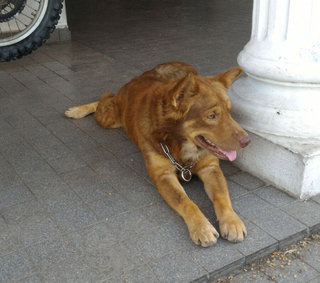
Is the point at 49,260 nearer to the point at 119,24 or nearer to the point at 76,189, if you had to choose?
the point at 76,189

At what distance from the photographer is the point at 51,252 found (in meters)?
2.99

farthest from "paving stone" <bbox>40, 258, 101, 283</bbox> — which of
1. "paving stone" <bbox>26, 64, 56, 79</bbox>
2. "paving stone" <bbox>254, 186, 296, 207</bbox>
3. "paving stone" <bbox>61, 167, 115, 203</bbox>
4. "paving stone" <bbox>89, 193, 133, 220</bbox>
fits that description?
"paving stone" <bbox>26, 64, 56, 79</bbox>

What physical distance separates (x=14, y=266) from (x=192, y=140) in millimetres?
1504

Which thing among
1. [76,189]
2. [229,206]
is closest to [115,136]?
[76,189]

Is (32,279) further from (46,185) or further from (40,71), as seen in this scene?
(40,71)

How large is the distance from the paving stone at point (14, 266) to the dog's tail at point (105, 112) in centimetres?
209

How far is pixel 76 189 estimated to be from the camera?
373cm

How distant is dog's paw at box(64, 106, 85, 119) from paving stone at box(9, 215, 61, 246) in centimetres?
193

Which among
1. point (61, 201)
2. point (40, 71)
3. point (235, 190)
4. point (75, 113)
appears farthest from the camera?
point (40, 71)

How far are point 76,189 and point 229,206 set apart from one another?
1.26 metres

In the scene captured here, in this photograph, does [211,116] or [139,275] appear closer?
[139,275]

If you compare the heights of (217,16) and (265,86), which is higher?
(265,86)

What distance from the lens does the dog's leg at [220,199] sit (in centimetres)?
309

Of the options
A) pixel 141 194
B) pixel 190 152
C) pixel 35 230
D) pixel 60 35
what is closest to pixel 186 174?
pixel 190 152
